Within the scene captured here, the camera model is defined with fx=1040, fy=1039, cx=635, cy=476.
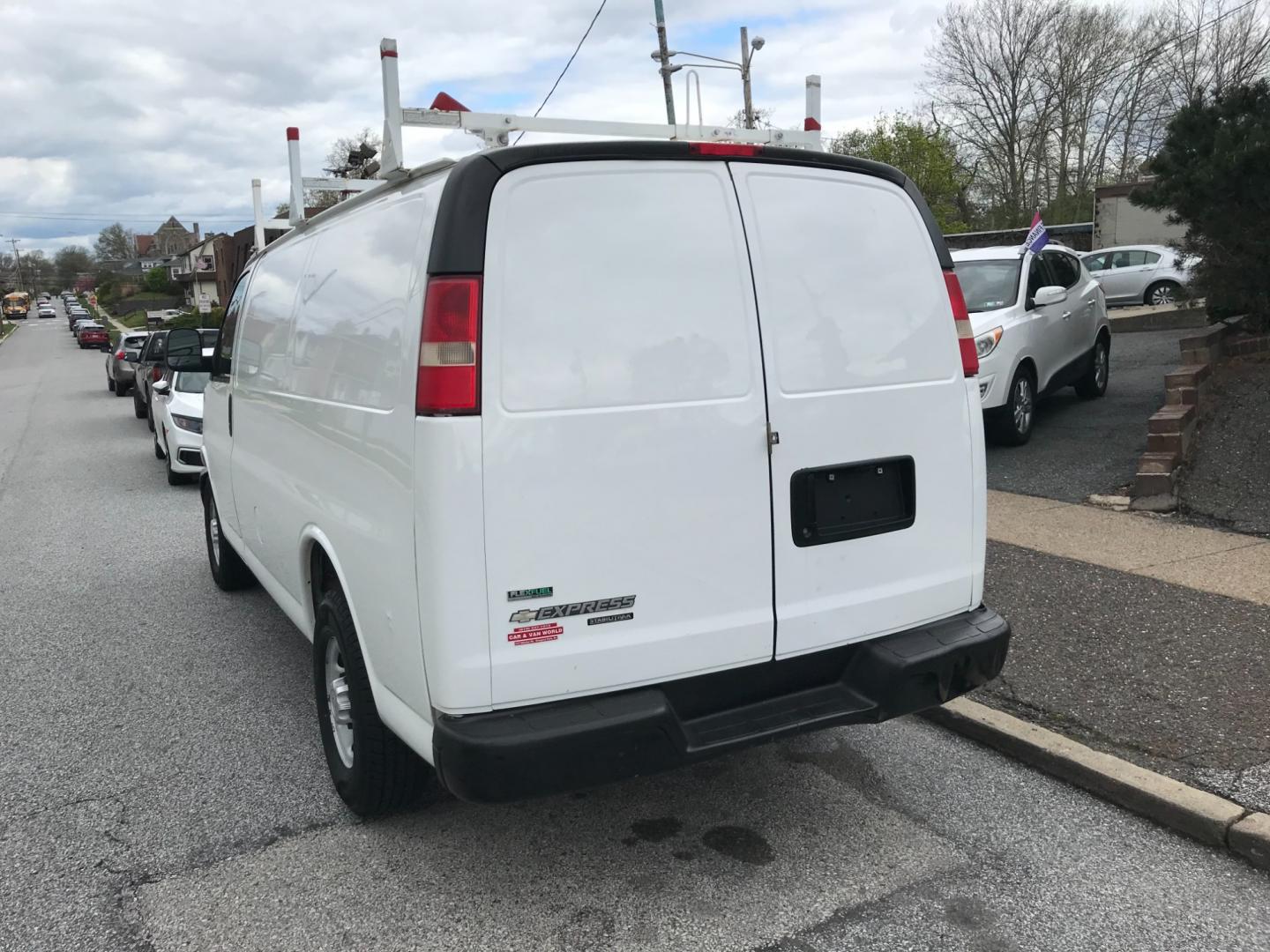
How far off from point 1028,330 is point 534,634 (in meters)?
8.15

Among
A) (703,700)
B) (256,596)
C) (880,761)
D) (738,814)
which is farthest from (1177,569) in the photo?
(256,596)

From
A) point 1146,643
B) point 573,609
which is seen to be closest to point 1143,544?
point 1146,643

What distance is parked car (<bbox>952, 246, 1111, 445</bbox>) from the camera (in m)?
9.36

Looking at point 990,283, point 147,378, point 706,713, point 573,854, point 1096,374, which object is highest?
point 990,283

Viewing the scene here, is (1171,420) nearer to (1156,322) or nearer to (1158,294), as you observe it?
(1156,322)

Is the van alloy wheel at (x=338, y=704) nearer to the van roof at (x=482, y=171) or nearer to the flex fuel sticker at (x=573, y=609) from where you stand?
the flex fuel sticker at (x=573, y=609)

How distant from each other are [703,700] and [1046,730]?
69.6 inches

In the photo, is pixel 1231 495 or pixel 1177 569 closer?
pixel 1177 569

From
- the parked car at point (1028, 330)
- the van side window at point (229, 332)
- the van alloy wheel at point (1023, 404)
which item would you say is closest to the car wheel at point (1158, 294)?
the parked car at point (1028, 330)

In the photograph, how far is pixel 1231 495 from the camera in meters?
7.00

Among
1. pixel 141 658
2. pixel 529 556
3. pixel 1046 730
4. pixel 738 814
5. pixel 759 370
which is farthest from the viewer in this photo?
pixel 141 658

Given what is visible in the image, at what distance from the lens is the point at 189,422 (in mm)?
10906

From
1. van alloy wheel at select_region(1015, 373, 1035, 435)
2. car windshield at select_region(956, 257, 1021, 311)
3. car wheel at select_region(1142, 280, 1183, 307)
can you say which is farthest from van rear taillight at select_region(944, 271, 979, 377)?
car wheel at select_region(1142, 280, 1183, 307)

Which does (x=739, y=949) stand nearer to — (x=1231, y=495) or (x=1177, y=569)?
(x=1177, y=569)
